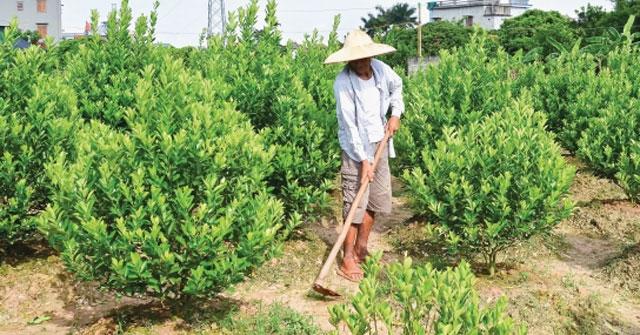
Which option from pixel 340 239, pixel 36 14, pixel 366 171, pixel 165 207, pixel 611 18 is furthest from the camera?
pixel 36 14

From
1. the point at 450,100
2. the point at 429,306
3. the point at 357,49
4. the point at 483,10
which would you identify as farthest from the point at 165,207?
the point at 483,10

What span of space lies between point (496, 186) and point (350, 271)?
4.53 ft

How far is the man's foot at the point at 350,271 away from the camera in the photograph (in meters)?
5.90

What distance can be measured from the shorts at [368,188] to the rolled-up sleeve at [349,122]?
11 cm

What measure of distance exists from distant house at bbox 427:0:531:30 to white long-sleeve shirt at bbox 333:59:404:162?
169 feet

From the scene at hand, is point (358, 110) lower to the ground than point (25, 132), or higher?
higher

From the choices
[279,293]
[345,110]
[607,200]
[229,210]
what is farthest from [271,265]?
[607,200]

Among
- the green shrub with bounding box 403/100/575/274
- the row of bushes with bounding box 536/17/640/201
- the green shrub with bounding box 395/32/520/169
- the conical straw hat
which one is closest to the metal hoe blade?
the green shrub with bounding box 403/100/575/274

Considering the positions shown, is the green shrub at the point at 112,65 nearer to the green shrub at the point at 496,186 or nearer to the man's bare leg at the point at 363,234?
the man's bare leg at the point at 363,234

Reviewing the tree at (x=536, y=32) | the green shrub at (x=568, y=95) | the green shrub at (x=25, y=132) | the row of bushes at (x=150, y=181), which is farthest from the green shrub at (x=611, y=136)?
the tree at (x=536, y=32)

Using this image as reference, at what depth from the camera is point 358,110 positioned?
5.79 meters

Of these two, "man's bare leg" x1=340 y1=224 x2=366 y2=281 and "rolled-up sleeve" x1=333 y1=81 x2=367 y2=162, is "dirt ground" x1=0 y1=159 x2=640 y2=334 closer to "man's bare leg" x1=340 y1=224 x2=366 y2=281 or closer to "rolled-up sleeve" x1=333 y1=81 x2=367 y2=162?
"man's bare leg" x1=340 y1=224 x2=366 y2=281

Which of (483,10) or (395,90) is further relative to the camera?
(483,10)

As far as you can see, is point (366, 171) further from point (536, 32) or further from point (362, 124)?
point (536, 32)
